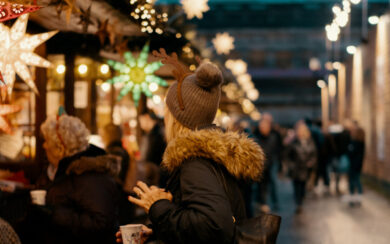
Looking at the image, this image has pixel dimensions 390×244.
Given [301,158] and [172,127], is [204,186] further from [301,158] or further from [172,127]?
[301,158]

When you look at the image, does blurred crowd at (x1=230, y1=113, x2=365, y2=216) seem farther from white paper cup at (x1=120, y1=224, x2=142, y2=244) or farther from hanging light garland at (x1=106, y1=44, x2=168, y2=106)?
white paper cup at (x1=120, y1=224, x2=142, y2=244)

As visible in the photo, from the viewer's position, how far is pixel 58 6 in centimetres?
460

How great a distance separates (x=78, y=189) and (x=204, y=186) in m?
1.71

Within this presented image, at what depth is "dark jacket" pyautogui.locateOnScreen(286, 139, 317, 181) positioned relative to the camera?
12.5 metres

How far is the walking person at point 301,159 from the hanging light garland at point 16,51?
8.85 metres

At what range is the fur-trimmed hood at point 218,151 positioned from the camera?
9.16 ft

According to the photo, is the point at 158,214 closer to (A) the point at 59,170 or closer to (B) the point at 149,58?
(A) the point at 59,170

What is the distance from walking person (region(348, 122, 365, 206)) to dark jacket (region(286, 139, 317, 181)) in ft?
4.83

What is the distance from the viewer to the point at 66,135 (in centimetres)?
439

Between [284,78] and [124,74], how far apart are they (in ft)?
192

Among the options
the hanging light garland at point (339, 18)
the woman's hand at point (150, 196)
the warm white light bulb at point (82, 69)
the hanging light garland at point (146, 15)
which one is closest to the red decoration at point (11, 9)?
the woman's hand at point (150, 196)

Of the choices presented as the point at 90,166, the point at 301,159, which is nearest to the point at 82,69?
the point at 90,166

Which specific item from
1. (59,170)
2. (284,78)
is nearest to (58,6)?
(59,170)

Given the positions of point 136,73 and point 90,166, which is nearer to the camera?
point 90,166
